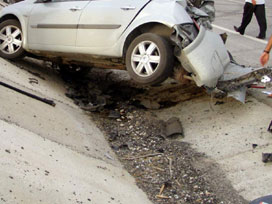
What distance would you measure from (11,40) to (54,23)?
1.12 m

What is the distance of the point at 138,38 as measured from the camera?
6551 millimetres

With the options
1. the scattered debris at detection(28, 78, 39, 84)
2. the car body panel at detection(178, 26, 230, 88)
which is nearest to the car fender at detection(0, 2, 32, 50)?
the scattered debris at detection(28, 78, 39, 84)

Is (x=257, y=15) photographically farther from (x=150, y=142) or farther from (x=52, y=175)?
(x=52, y=175)

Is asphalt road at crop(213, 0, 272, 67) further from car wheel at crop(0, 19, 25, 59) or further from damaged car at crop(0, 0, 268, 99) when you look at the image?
car wheel at crop(0, 19, 25, 59)

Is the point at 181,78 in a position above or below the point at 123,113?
above

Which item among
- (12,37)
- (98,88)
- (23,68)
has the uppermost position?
(12,37)

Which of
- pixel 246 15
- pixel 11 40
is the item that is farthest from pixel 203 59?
pixel 246 15

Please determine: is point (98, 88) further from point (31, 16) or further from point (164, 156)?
point (164, 156)

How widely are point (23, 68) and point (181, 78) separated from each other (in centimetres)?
328

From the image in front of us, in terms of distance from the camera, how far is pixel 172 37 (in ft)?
20.8

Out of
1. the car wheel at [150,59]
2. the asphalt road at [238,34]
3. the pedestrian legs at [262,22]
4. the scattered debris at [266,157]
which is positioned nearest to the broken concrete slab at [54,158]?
the car wheel at [150,59]

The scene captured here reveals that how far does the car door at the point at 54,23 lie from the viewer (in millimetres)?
7305

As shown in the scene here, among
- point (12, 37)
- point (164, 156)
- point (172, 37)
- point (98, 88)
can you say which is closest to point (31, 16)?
point (12, 37)

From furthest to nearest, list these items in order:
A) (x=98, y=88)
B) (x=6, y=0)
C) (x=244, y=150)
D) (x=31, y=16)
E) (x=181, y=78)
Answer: (x=6, y=0)
(x=98, y=88)
(x=31, y=16)
(x=181, y=78)
(x=244, y=150)
